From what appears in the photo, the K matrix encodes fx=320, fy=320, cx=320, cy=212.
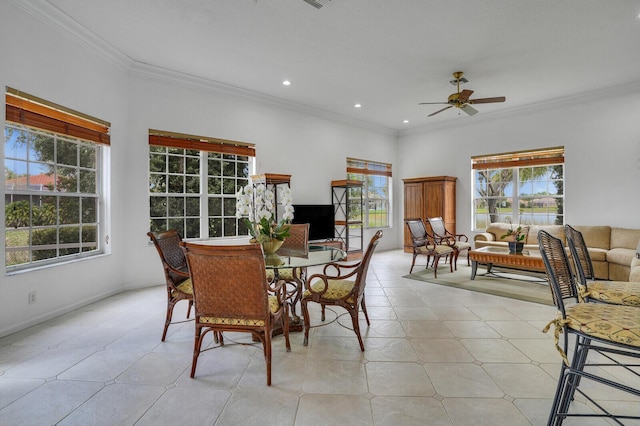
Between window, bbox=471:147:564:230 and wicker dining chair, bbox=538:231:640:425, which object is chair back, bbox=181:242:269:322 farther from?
window, bbox=471:147:564:230

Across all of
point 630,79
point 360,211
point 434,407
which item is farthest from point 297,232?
point 630,79

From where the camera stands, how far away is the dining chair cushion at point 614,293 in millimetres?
1821

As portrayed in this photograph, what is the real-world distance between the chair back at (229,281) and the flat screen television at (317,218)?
3.76m

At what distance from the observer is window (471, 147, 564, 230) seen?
6.09 m

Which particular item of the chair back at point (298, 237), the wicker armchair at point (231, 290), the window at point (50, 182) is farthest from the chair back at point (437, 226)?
the window at point (50, 182)

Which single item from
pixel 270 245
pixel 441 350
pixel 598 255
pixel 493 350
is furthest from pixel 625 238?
pixel 270 245

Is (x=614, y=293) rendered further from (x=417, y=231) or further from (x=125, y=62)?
(x=125, y=62)

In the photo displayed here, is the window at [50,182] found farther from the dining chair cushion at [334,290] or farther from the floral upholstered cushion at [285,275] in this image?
the dining chair cushion at [334,290]

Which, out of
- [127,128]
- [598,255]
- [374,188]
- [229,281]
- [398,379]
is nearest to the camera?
[229,281]

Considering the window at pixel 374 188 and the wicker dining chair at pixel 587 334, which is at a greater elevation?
the window at pixel 374 188

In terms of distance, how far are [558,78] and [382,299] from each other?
4.33m

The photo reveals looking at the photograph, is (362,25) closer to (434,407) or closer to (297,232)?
(297,232)

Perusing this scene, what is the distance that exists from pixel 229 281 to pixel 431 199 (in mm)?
6091

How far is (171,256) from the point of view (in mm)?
2883
